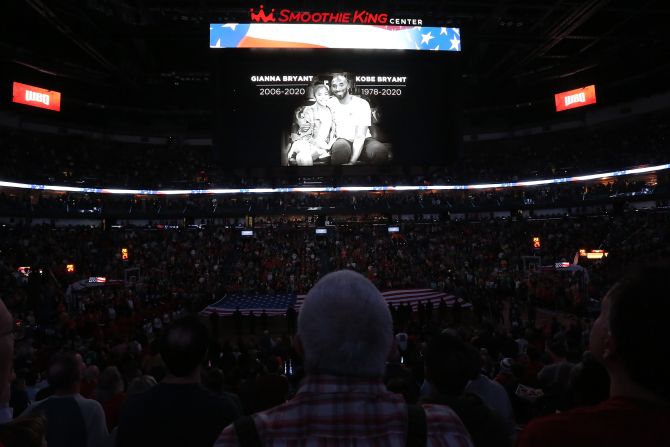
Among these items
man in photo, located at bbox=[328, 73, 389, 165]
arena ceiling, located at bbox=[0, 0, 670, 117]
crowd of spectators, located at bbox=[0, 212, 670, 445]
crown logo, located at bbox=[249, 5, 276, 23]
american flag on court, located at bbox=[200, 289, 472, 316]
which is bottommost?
american flag on court, located at bbox=[200, 289, 472, 316]

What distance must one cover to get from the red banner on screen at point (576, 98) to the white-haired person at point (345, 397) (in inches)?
1671

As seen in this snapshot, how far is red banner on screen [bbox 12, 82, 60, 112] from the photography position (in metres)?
30.2

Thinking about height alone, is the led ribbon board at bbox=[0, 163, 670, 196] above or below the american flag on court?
above

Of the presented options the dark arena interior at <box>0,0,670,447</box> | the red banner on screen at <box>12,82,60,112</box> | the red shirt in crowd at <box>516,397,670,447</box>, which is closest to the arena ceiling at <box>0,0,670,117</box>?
the dark arena interior at <box>0,0,670,447</box>

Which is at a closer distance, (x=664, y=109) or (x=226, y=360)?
(x=226, y=360)

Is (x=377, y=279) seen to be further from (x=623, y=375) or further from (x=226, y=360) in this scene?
(x=623, y=375)

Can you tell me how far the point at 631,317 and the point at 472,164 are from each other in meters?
50.7

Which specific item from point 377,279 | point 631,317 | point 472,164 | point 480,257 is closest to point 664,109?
point 472,164

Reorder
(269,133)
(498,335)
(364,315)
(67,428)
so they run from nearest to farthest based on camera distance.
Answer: (364,315), (67,428), (498,335), (269,133)

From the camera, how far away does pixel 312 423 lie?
1331mm

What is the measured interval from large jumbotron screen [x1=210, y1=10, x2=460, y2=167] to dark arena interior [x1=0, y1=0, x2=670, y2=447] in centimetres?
12

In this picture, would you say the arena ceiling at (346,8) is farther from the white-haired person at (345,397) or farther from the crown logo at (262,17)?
the white-haired person at (345,397)

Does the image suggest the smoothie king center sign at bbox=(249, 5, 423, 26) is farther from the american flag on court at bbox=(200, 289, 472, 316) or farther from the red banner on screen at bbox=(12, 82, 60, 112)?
the red banner on screen at bbox=(12, 82, 60, 112)

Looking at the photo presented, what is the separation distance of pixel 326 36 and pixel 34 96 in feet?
74.7
